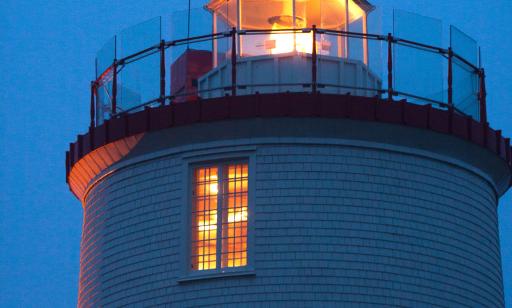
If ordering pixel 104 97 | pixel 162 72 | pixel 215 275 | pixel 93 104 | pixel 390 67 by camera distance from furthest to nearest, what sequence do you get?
pixel 93 104, pixel 104 97, pixel 162 72, pixel 390 67, pixel 215 275

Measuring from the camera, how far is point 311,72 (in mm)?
28219

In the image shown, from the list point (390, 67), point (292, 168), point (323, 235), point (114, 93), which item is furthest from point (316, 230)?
point (114, 93)

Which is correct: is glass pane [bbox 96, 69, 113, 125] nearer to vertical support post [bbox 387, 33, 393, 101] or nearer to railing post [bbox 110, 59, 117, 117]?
railing post [bbox 110, 59, 117, 117]

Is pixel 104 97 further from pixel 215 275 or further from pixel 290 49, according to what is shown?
pixel 215 275

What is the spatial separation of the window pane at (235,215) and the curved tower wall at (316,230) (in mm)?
341

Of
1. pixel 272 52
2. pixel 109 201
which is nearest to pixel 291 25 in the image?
pixel 272 52

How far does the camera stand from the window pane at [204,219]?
2752 cm

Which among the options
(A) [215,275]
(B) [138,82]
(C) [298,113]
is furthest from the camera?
(B) [138,82]

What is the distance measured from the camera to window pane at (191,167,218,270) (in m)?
27.5

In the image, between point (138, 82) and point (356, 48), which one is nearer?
point (356, 48)

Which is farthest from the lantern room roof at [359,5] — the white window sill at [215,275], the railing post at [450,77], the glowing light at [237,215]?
the white window sill at [215,275]

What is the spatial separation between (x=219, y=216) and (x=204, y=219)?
1.16 ft

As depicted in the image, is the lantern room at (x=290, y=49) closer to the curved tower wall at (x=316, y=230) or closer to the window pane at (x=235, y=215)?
the curved tower wall at (x=316, y=230)

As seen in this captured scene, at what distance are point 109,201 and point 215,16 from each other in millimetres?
4832
